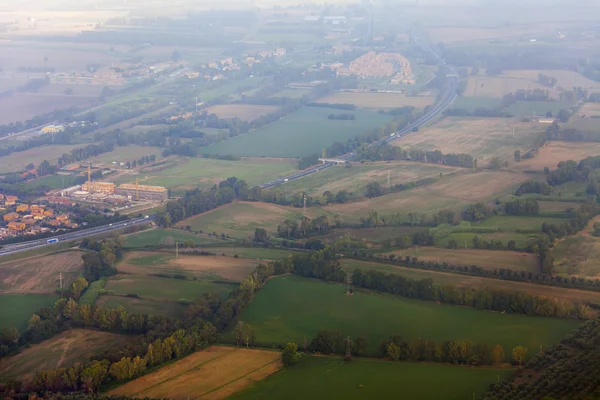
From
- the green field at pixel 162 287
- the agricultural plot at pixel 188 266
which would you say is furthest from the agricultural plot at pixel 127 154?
the green field at pixel 162 287

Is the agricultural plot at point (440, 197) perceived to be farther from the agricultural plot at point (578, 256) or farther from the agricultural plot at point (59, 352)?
the agricultural plot at point (59, 352)

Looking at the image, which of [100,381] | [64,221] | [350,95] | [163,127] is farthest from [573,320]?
[350,95]

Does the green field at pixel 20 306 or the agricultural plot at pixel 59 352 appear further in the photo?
the green field at pixel 20 306

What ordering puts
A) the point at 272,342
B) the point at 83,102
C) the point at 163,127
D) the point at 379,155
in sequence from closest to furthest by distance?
the point at 272,342 < the point at 379,155 < the point at 163,127 < the point at 83,102

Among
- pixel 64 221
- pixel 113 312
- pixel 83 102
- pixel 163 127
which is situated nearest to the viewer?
pixel 113 312

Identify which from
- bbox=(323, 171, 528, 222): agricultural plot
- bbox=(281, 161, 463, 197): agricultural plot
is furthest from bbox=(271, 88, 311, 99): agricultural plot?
bbox=(323, 171, 528, 222): agricultural plot

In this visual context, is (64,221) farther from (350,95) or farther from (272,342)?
(350,95)

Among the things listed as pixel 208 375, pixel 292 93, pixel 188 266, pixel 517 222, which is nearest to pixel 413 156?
pixel 517 222

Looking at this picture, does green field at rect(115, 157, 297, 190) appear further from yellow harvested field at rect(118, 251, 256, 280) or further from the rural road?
yellow harvested field at rect(118, 251, 256, 280)
